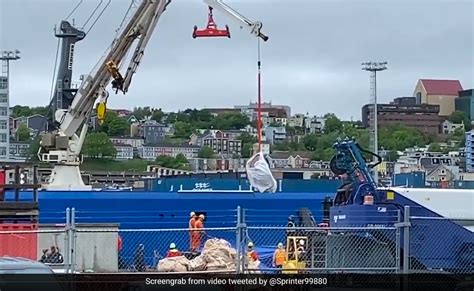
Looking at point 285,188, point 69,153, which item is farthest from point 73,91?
point 285,188

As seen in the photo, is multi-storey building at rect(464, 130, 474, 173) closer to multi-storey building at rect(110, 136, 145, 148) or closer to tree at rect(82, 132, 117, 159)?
tree at rect(82, 132, 117, 159)

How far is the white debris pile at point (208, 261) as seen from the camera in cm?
1559

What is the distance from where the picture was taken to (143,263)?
17.6 metres

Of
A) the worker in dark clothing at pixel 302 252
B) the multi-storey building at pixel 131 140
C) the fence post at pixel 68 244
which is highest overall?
the multi-storey building at pixel 131 140

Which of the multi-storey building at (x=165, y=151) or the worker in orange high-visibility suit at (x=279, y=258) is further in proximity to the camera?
the multi-storey building at (x=165, y=151)

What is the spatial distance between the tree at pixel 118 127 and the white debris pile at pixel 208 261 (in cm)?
10092

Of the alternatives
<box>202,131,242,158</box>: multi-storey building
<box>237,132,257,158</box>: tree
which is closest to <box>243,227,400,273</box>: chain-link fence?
<box>237,132,257,158</box>: tree

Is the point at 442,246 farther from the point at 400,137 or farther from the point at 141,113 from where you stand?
the point at 141,113

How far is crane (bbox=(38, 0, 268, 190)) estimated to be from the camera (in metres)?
31.4

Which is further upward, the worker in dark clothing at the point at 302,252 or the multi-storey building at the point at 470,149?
the multi-storey building at the point at 470,149

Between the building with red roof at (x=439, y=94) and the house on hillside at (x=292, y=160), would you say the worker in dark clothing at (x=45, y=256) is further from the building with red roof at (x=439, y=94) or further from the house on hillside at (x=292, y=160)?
the building with red roof at (x=439, y=94)

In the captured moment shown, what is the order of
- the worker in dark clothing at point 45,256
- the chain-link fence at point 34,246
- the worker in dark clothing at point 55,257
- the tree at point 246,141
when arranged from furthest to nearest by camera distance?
the tree at point 246,141
the chain-link fence at point 34,246
the worker in dark clothing at point 45,256
the worker in dark clothing at point 55,257

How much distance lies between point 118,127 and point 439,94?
144ft

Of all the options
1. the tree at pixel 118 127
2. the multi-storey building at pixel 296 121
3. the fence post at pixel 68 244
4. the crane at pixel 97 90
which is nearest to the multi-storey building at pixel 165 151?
the tree at pixel 118 127
